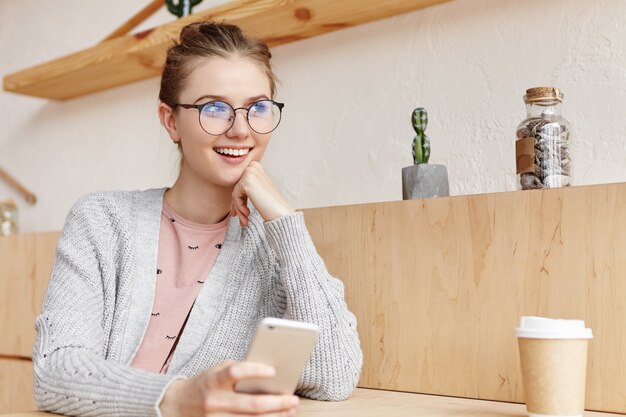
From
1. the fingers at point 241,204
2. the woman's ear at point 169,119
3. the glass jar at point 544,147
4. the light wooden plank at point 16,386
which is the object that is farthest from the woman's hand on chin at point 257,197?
the light wooden plank at point 16,386

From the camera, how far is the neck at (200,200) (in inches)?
62.4

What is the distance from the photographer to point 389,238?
61.0 inches

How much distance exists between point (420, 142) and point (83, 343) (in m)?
0.75

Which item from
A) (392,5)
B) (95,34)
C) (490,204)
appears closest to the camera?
(490,204)

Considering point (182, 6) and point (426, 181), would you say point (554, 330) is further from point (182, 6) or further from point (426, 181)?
point (182, 6)

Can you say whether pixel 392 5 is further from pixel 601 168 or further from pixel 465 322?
pixel 465 322

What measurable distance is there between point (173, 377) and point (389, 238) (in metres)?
0.59

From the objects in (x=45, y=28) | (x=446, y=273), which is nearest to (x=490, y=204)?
(x=446, y=273)

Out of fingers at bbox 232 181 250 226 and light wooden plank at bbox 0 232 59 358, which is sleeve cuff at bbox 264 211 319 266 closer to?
fingers at bbox 232 181 250 226

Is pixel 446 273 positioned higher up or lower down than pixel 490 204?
lower down

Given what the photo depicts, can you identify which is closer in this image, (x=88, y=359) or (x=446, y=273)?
(x=88, y=359)

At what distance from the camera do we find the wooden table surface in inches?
48.7

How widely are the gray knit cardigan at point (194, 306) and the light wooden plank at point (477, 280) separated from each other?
0.45 feet

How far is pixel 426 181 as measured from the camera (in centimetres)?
156
